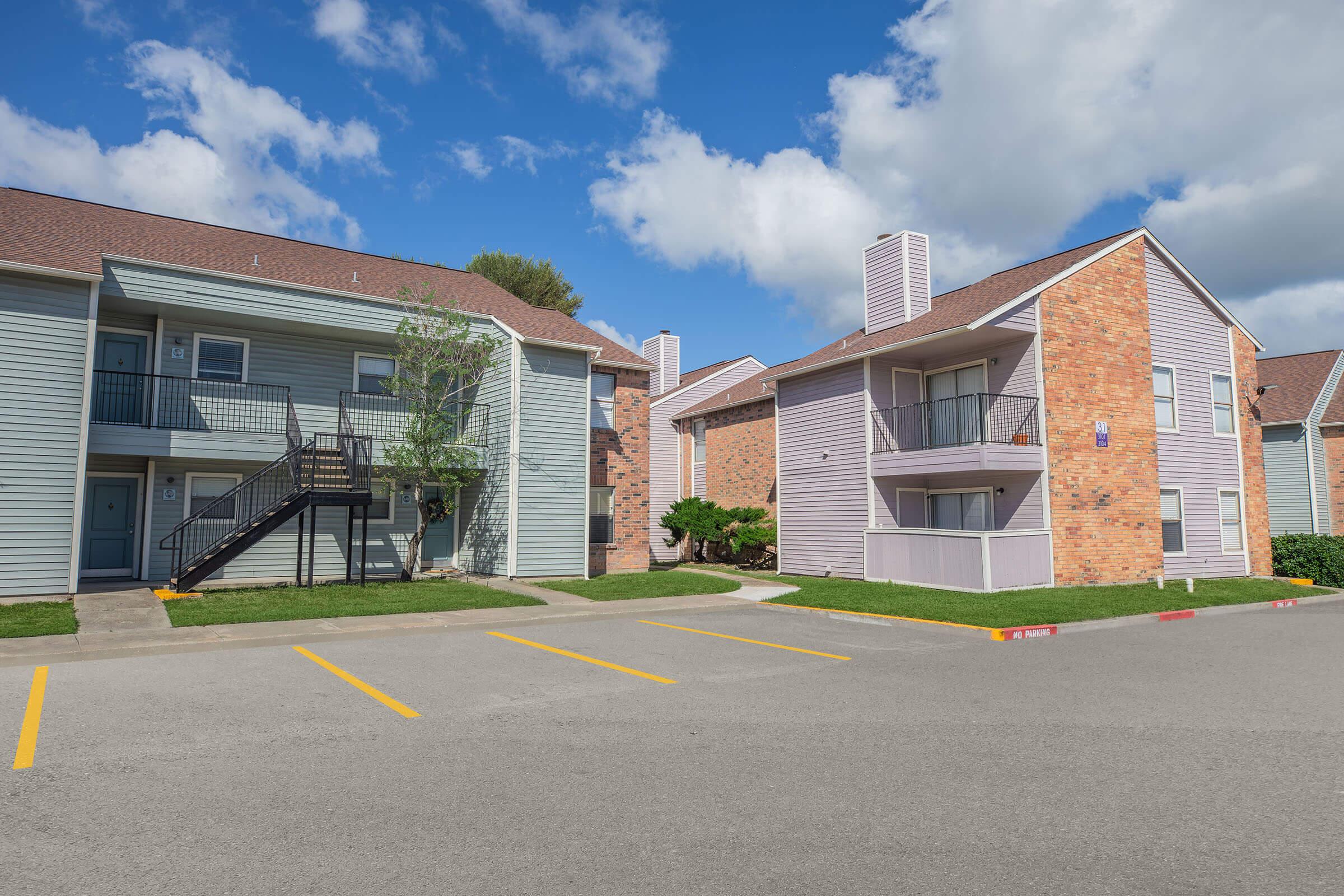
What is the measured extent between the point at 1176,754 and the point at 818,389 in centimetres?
1655

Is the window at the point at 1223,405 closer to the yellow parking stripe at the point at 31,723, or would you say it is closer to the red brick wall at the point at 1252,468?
the red brick wall at the point at 1252,468

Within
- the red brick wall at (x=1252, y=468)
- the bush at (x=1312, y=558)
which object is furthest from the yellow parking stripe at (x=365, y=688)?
the bush at (x=1312, y=558)

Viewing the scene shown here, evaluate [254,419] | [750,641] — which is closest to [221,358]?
[254,419]

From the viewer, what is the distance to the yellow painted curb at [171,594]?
1392 centimetres

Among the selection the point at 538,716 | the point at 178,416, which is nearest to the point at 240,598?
the point at 178,416

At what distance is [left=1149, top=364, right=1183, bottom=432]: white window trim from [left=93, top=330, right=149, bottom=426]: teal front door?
74.1 ft

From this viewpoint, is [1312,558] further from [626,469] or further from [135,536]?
[135,536]

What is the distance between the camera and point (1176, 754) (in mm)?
5758

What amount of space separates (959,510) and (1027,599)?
4.79 m

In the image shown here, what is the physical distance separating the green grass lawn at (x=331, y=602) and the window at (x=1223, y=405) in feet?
58.7

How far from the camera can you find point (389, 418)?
19.1m

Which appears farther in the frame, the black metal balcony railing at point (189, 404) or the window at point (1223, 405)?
the window at point (1223, 405)

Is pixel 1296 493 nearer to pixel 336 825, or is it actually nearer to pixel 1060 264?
pixel 1060 264

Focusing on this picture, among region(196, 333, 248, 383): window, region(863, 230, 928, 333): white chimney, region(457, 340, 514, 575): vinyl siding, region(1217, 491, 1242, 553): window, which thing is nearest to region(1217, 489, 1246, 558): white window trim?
region(1217, 491, 1242, 553): window
